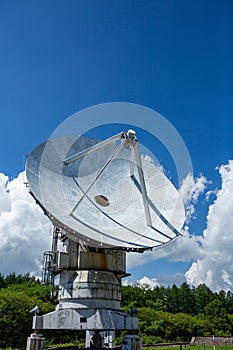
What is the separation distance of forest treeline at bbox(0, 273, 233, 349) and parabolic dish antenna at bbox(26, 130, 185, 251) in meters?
4.45

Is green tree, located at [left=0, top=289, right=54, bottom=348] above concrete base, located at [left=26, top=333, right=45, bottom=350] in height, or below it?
above

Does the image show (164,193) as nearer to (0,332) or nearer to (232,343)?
(0,332)

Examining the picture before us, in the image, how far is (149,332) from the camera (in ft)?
154

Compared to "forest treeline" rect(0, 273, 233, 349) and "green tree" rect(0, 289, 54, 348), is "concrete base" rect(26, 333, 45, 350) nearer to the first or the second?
"forest treeline" rect(0, 273, 233, 349)

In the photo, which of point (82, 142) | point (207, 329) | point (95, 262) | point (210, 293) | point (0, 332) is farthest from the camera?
point (210, 293)

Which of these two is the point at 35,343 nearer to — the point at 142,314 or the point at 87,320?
the point at 87,320

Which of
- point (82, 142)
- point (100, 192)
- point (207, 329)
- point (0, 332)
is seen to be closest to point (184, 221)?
point (100, 192)

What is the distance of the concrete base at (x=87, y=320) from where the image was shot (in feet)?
59.2

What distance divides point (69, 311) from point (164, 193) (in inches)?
329

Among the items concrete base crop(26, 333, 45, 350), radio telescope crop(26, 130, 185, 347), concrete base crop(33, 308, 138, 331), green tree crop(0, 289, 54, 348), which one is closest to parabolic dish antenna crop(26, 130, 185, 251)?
radio telescope crop(26, 130, 185, 347)

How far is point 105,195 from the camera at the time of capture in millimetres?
21578

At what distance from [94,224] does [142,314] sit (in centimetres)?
3569

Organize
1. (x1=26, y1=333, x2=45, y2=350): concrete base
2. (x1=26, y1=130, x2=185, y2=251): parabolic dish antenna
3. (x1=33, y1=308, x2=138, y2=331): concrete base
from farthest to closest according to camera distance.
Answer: (x1=26, y1=333, x2=45, y2=350): concrete base → (x1=33, y1=308, x2=138, y2=331): concrete base → (x1=26, y1=130, x2=185, y2=251): parabolic dish antenna

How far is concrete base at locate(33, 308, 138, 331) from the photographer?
18047mm
